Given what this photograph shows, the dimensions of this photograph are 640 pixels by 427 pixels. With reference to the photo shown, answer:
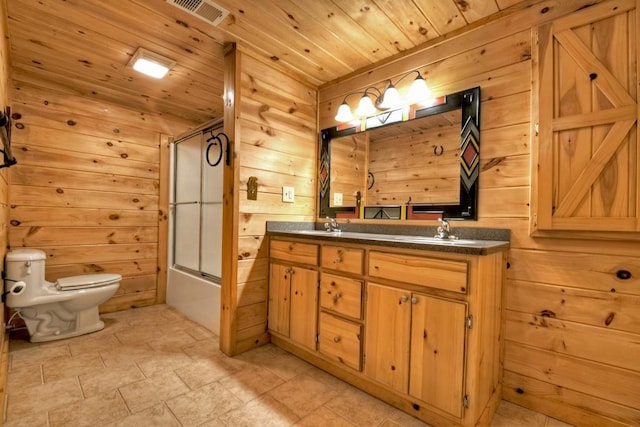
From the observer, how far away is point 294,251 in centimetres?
205

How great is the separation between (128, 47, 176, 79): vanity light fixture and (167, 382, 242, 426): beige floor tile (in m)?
2.27

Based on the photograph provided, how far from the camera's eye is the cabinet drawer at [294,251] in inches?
75.6

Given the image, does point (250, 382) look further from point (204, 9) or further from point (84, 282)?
point (204, 9)

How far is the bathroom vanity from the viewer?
128cm

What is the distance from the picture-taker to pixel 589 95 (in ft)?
4.60

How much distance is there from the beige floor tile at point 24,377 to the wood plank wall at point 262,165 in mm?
Result: 1145

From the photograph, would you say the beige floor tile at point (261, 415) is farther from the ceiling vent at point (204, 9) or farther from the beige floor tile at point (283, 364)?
the ceiling vent at point (204, 9)

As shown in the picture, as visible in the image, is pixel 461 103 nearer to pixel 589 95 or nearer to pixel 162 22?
pixel 589 95

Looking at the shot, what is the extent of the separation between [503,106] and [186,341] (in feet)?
8.82

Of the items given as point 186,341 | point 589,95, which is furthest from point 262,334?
point 589,95

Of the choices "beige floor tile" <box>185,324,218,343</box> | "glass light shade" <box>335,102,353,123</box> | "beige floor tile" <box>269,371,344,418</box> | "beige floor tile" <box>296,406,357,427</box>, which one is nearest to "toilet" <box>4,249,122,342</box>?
"beige floor tile" <box>185,324,218,343</box>

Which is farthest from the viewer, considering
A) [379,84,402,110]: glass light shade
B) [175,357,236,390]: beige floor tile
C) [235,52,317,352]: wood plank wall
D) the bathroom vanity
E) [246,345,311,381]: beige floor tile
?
[235,52,317,352]: wood plank wall

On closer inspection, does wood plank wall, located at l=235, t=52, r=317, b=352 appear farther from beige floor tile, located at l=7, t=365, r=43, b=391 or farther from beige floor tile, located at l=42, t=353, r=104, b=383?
beige floor tile, located at l=7, t=365, r=43, b=391

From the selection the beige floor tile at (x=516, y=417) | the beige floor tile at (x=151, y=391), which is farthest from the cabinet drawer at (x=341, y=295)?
the beige floor tile at (x=151, y=391)
